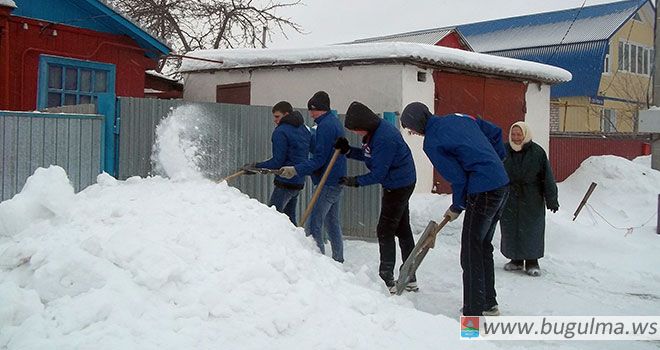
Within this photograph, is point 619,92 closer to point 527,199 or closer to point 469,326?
point 527,199

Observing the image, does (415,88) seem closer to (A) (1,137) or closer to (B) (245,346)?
→ (A) (1,137)

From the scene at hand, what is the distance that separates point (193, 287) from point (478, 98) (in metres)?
8.79

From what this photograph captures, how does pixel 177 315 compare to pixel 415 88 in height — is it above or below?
below

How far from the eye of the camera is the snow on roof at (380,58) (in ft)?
32.1

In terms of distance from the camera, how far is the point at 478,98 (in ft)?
37.8

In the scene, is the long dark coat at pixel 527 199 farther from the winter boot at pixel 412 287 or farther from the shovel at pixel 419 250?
the shovel at pixel 419 250

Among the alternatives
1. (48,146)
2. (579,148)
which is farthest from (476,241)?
(579,148)

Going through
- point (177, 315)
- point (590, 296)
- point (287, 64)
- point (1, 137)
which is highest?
point (287, 64)

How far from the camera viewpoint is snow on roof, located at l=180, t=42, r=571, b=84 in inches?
385

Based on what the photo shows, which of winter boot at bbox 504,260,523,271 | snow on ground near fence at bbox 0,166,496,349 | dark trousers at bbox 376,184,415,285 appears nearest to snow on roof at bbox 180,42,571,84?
winter boot at bbox 504,260,523,271

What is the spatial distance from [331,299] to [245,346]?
0.87 meters

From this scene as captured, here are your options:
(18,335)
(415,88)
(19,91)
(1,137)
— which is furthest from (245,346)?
(19,91)

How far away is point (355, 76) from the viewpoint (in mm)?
10281

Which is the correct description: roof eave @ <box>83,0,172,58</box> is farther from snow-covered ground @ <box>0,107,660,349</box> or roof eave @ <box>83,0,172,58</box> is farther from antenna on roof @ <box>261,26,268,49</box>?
antenna on roof @ <box>261,26,268,49</box>
